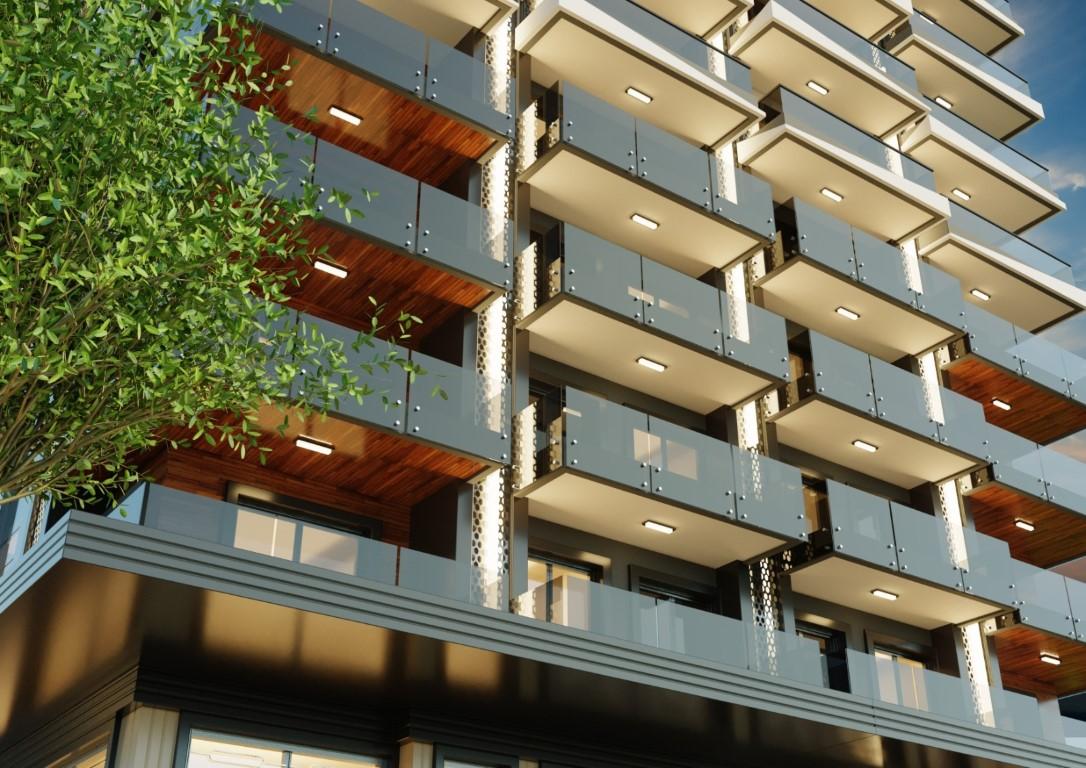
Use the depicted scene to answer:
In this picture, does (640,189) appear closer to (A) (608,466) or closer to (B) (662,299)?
(B) (662,299)

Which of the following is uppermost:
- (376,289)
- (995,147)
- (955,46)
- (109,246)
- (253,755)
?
(955,46)

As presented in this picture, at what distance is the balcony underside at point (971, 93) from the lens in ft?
107

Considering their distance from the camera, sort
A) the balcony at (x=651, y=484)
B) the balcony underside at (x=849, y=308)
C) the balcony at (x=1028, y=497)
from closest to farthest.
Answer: the balcony at (x=651, y=484) → the balcony underside at (x=849, y=308) → the balcony at (x=1028, y=497)

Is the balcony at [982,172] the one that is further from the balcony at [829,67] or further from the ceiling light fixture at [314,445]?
the ceiling light fixture at [314,445]

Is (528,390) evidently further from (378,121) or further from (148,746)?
(148,746)

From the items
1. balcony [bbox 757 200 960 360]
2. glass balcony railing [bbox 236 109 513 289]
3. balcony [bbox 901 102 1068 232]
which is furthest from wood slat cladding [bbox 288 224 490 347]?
balcony [bbox 901 102 1068 232]

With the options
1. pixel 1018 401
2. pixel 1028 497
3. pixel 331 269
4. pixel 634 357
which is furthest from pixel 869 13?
pixel 331 269

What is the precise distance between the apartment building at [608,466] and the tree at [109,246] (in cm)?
129

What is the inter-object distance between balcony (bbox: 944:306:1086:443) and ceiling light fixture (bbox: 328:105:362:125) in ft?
50.7

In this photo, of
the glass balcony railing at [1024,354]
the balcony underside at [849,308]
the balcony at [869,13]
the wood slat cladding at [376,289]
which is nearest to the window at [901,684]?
the balcony underside at [849,308]

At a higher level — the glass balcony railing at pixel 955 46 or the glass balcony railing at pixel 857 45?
the glass balcony railing at pixel 955 46

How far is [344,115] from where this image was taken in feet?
64.6

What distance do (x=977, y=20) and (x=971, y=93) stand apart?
3.07 meters

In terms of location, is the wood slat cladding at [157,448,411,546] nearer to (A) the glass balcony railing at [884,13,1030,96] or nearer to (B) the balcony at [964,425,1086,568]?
(B) the balcony at [964,425,1086,568]
